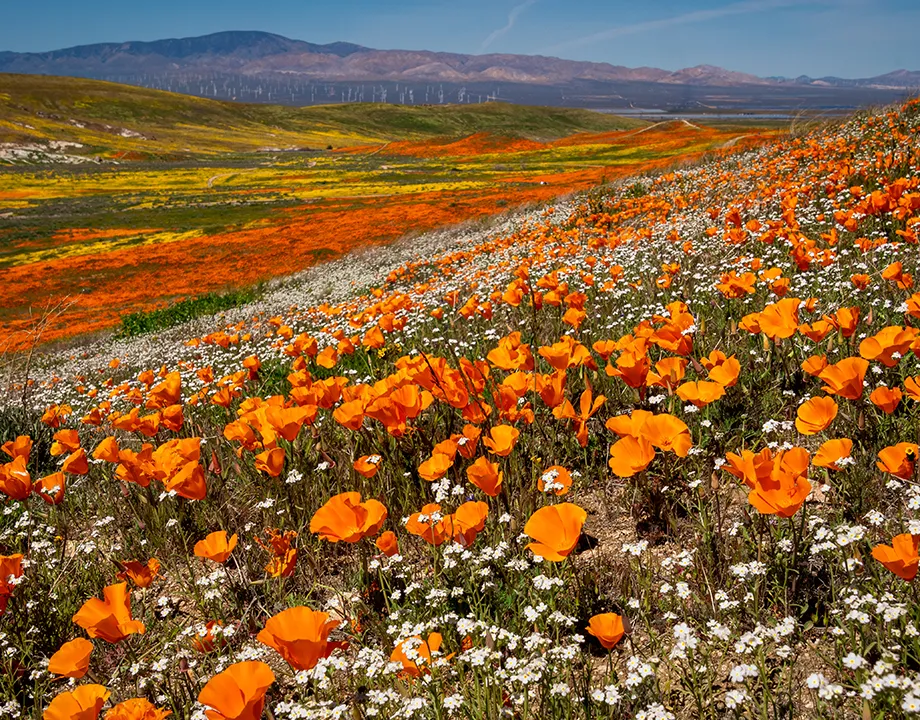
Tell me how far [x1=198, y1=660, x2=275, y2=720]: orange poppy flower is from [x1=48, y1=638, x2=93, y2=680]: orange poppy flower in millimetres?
496

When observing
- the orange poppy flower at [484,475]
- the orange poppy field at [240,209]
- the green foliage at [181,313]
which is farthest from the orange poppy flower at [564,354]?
the green foliage at [181,313]

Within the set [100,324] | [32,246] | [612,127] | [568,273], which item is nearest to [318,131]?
[612,127]

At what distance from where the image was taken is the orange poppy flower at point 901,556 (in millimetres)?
1204

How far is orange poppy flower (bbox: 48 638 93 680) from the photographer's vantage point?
4.61 ft

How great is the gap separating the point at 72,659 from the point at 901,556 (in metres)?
1.89

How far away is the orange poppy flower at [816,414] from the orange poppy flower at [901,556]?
1.62 feet

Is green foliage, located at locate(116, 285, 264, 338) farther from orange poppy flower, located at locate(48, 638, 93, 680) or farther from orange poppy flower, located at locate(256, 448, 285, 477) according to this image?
orange poppy flower, located at locate(48, 638, 93, 680)

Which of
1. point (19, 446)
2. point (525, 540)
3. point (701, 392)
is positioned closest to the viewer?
point (701, 392)

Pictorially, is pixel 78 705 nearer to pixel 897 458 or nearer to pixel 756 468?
pixel 756 468

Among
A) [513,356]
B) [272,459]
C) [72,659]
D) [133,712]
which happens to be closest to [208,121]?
[513,356]

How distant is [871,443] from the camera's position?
2.12 m

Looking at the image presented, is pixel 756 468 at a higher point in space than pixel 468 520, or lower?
higher

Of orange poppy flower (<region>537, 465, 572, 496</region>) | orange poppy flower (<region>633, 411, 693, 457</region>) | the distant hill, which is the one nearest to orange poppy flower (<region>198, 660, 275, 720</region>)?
orange poppy flower (<region>537, 465, 572, 496</region>)

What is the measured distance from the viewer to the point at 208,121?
119m
